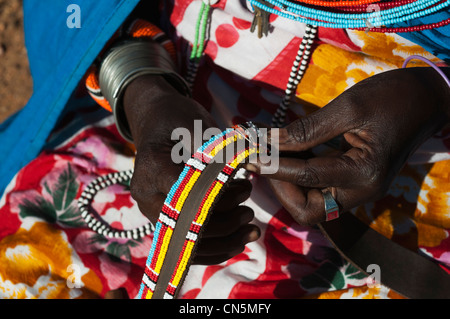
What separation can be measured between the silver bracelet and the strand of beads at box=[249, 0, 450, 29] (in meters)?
0.33

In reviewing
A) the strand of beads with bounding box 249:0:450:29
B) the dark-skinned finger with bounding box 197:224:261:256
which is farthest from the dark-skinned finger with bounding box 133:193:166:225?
the strand of beads with bounding box 249:0:450:29

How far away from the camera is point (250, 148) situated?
2.69 ft

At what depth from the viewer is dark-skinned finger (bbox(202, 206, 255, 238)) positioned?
2.99 ft

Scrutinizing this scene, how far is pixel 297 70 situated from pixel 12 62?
251 cm

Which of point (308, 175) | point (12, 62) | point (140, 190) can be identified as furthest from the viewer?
point (12, 62)

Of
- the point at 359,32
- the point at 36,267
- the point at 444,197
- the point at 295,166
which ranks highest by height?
the point at 359,32

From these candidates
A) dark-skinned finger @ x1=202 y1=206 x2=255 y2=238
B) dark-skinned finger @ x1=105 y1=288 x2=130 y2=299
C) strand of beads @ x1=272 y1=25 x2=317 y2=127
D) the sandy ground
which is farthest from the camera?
the sandy ground

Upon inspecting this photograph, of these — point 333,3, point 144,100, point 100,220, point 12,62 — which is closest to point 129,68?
point 144,100

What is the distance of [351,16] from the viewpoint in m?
0.93

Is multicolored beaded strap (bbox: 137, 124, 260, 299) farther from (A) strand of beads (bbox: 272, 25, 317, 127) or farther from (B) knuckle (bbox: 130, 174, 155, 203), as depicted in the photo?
(A) strand of beads (bbox: 272, 25, 317, 127)

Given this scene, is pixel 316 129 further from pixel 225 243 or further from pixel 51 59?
pixel 51 59
